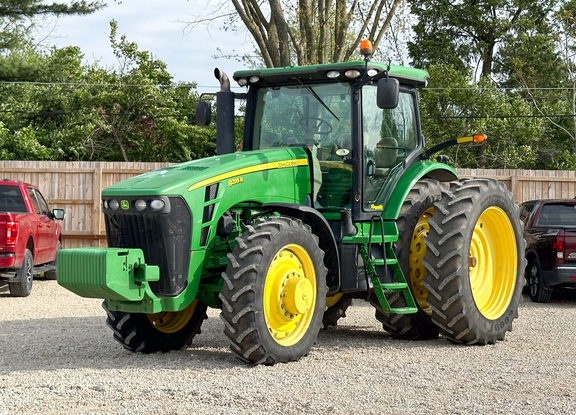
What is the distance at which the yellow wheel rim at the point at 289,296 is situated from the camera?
717 cm

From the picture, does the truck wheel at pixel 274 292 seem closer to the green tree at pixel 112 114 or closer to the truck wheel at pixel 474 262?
the truck wheel at pixel 474 262

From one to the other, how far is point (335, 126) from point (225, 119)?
3.69ft

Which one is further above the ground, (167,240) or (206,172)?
(206,172)

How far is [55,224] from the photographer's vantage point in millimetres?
16422

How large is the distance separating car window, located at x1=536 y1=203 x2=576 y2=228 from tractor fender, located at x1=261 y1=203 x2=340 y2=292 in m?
7.33

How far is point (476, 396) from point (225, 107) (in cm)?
392

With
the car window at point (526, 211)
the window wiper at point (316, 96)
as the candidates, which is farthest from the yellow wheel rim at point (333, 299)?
the car window at point (526, 211)

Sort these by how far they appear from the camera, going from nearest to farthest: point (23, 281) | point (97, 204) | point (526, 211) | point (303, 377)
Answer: point (303, 377)
point (23, 281)
point (526, 211)
point (97, 204)

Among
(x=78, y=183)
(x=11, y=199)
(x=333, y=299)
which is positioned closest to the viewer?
(x=333, y=299)

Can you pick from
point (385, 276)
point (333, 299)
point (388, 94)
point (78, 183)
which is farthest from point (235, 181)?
point (78, 183)

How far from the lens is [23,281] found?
13805 millimetres

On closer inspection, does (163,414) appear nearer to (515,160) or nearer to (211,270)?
(211,270)

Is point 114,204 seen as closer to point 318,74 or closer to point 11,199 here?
point 318,74

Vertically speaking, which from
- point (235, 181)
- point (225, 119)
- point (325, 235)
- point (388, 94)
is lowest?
point (325, 235)
